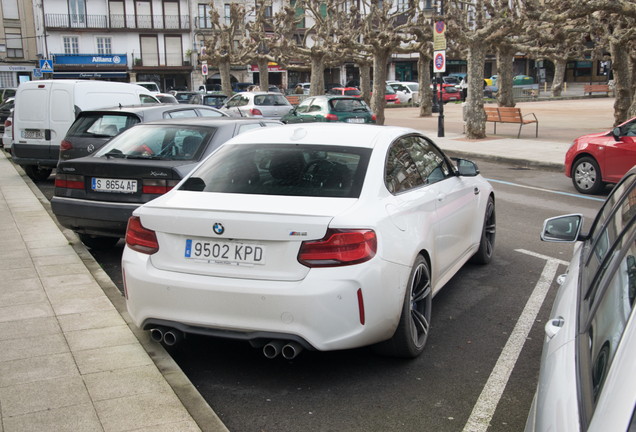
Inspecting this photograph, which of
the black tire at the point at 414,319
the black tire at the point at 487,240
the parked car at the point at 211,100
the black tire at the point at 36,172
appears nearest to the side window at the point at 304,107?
the parked car at the point at 211,100

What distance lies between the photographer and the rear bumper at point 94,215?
620cm

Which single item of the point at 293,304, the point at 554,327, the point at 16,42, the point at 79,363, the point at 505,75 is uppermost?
the point at 16,42

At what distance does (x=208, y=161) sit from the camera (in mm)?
4648

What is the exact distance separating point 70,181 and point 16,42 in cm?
6107

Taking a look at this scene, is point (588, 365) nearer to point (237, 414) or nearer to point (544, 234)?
point (544, 234)

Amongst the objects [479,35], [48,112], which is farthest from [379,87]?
[48,112]

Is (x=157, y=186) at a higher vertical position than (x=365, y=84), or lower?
lower

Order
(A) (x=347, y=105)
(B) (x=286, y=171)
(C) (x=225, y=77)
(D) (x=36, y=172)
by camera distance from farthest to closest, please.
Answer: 1. (C) (x=225, y=77)
2. (A) (x=347, y=105)
3. (D) (x=36, y=172)
4. (B) (x=286, y=171)

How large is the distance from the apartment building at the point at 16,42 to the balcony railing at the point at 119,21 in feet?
7.32

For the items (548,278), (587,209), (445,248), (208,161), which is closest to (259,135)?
(208,161)

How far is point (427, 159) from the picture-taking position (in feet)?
16.9

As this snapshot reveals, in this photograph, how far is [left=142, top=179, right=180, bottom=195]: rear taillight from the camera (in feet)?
19.9

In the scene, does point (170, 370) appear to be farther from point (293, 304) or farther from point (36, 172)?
point (36, 172)

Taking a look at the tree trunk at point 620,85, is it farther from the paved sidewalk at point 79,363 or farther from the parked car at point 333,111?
the paved sidewalk at point 79,363
